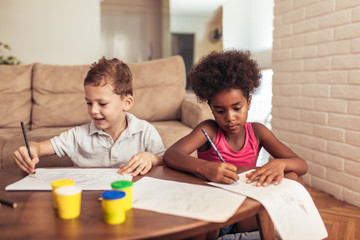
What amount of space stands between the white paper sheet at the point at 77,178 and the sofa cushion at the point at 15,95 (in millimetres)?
1657

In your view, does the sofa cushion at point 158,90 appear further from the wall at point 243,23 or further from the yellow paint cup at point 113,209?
the wall at point 243,23

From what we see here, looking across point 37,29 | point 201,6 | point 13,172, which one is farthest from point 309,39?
point 201,6

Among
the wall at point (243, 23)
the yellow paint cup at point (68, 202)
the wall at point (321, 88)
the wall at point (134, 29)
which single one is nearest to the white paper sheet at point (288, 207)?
the yellow paint cup at point (68, 202)

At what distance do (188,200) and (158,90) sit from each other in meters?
1.93

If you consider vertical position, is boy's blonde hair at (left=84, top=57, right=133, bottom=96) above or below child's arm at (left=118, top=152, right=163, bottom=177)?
above

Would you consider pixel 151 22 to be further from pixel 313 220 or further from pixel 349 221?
pixel 313 220

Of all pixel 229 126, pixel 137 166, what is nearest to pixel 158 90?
pixel 229 126

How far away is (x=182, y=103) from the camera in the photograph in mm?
2604

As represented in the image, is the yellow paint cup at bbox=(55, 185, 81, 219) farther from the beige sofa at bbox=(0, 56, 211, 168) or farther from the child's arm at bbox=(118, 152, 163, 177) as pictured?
the beige sofa at bbox=(0, 56, 211, 168)

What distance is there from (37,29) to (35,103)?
1625 millimetres

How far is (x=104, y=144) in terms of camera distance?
1.39 metres

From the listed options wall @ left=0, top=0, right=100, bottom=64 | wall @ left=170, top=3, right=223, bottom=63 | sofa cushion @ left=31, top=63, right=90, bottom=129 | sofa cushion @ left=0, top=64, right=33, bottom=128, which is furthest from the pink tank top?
wall @ left=170, top=3, right=223, bottom=63

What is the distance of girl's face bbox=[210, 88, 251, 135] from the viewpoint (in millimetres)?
1174

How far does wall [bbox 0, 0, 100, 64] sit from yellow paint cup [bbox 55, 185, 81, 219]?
3526 mm
